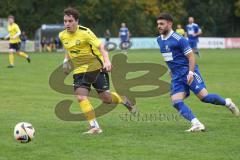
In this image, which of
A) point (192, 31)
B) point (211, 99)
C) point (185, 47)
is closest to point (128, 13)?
point (192, 31)

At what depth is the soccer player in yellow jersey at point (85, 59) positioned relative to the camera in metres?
9.28

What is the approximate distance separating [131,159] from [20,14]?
55646 mm

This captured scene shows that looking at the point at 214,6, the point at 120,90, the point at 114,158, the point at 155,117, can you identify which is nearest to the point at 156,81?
the point at 120,90

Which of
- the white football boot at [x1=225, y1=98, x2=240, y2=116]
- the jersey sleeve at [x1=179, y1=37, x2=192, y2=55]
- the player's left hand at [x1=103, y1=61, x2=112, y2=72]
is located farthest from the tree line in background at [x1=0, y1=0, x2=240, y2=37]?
the player's left hand at [x1=103, y1=61, x2=112, y2=72]

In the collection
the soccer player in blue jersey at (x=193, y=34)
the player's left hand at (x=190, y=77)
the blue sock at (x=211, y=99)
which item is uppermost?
the player's left hand at (x=190, y=77)

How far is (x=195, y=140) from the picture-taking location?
27.8 ft

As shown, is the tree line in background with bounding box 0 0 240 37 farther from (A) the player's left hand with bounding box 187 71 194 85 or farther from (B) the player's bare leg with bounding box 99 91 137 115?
(A) the player's left hand with bounding box 187 71 194 85

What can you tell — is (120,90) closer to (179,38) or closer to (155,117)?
(155,117)

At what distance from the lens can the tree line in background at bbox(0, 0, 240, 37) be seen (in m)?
61.4

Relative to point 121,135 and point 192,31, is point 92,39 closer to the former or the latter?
point 121,135

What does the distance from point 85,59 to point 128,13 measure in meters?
56.0

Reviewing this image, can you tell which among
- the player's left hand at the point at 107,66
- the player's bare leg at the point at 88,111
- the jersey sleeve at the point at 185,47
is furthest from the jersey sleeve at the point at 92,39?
the jersey sleeve at the point at 185,47

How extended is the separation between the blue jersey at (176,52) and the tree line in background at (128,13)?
171 ft

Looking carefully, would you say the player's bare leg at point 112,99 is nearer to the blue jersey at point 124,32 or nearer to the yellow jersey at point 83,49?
the yellow jersey at point 83,49
